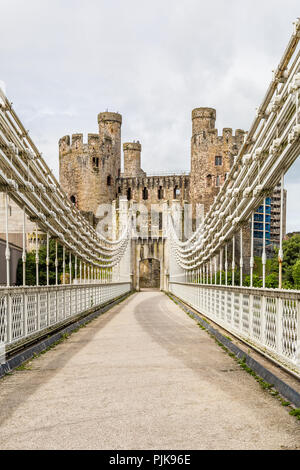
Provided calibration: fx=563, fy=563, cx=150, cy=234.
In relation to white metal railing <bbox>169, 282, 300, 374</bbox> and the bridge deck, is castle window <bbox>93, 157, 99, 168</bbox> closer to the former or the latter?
white metal railing <bbox>169, 282, 300, 374</bbox>

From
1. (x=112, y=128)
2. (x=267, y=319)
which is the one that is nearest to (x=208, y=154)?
(x=112, y=128)

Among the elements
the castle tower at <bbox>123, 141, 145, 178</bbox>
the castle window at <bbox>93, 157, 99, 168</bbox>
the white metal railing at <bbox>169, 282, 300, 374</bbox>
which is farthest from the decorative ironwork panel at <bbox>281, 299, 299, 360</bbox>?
the castle tower at <bbox>123, 141, 145, 178</bbox>

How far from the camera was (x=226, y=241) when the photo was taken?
1034 centimetres

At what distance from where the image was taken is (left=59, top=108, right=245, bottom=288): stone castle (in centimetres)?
4731

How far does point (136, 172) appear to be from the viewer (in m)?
60.5

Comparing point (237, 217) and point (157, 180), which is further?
point (157, 180)

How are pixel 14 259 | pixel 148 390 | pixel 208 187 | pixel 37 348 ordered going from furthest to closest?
1. pixel 208 187
2. pixel 14 259
3. pixel 37 348
4. pixel 148 390

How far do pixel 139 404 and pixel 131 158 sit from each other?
57.2 metres

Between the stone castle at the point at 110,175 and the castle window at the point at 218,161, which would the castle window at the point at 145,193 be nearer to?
the stone castle at the point at 110,175

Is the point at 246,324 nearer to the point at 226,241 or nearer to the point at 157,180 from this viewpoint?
the point at 226,241

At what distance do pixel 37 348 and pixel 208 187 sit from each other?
4184 centimetres

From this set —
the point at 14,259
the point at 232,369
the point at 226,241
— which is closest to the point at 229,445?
the point at 232,369

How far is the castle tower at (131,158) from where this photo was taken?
196 feet

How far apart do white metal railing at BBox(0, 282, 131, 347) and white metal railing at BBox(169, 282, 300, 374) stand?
2.58 metres
